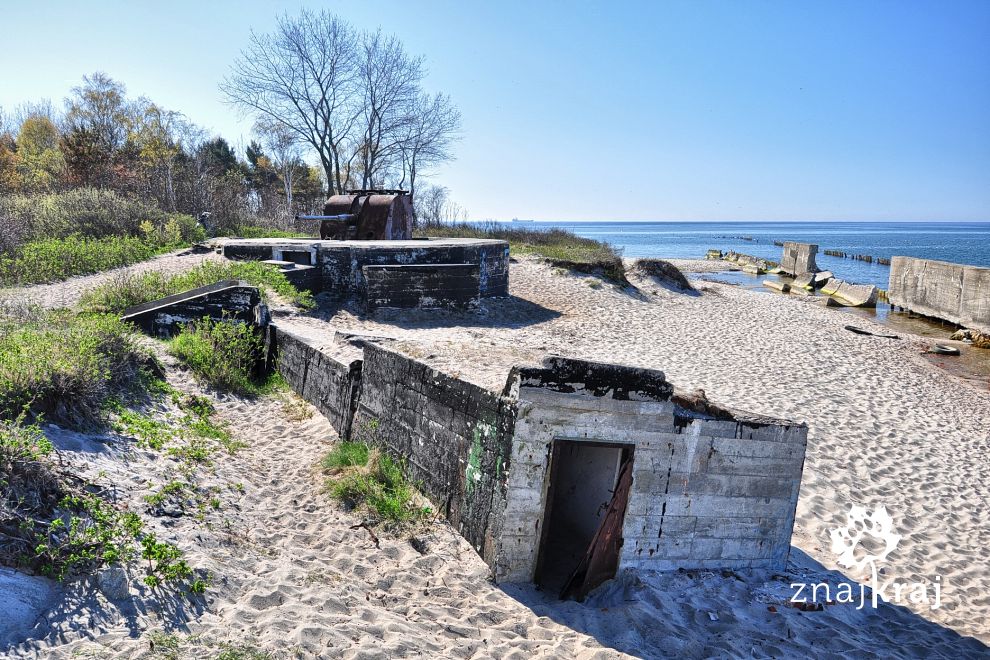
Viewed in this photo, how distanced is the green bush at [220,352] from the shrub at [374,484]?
252 centimetres

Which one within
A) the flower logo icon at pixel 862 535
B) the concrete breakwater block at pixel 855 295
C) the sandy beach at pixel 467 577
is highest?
the concrete breakwater block at pixel 855 295

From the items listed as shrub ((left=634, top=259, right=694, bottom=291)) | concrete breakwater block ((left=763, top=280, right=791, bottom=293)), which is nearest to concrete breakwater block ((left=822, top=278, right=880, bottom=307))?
concrete breakwater block ((left=763, top=280, right=791, bottom=293))

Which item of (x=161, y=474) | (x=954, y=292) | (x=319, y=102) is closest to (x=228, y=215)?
(x=319, y=102)

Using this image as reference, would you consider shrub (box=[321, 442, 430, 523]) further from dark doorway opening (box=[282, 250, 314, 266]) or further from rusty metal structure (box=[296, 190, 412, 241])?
rusty metal structure (box=[296, 190, 412, 241])

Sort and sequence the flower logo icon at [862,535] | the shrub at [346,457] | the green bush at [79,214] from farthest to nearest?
1. the green bush at [79,214]
2. the shrub at [346,457]
3. the flower logo icon at [862,535]

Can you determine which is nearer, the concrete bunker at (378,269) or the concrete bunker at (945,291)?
the concrete bunker at (378,269)

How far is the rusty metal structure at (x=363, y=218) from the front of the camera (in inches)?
626

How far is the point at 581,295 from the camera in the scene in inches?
671

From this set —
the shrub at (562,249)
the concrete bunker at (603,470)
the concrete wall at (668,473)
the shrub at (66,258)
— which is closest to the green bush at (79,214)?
the shrub at (66,258)

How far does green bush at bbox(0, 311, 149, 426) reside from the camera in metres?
4.90

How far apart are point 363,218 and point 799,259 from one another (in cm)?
2570

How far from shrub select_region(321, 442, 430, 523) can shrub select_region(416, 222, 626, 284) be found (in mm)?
13632

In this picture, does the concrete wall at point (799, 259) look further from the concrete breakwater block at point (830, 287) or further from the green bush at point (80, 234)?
the green bush at point (80, 234)

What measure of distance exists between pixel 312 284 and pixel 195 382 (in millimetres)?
5311
